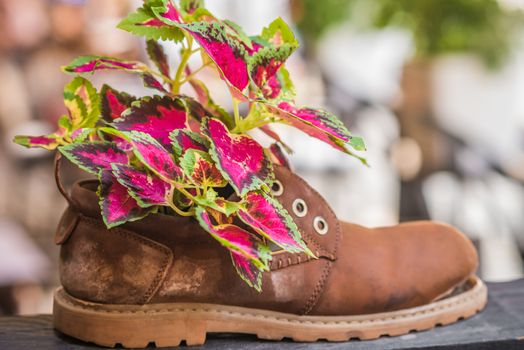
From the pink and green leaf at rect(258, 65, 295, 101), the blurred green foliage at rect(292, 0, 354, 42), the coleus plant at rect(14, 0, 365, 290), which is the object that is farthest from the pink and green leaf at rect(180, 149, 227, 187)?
the blurred green foliage at rect(292, 0, 354, 42)

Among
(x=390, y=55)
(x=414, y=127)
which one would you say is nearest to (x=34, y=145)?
(x=414, y=127)

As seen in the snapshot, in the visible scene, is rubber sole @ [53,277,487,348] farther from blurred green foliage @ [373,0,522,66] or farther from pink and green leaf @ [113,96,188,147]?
blurred green foliage @ [373,0,522,66]

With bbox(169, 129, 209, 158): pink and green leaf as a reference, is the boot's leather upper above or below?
below

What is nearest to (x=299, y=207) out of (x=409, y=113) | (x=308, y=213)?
(x=308, y=213)

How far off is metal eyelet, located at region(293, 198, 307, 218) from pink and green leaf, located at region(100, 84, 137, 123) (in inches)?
8.8

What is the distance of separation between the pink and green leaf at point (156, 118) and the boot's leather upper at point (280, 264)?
0.09 metres

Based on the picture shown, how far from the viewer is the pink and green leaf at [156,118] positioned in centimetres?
60

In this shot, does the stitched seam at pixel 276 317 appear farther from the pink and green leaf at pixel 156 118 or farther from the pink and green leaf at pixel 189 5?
the pink and green leaf at pixel 189 5

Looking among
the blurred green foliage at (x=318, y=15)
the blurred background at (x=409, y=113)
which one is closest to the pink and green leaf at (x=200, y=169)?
the blurred background at (x=409, y=113)

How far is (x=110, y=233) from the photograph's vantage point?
0.63m

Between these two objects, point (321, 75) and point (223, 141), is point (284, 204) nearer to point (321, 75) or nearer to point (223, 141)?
point (223, 141)

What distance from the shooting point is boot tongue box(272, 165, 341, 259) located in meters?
0.69

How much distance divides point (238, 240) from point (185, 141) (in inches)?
4.5

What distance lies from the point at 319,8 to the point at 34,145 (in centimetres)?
182
